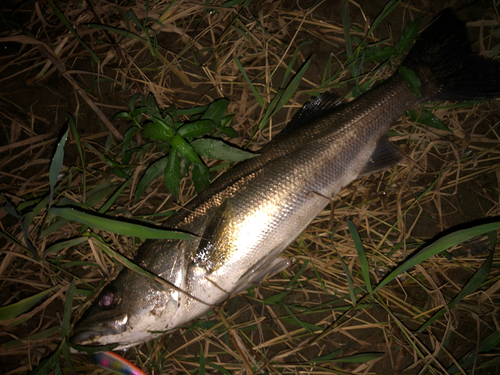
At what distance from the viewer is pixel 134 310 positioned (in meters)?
2.30

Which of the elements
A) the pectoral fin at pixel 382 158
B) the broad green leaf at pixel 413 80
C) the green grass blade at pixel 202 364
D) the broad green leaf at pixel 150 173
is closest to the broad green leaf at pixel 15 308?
the broad green leaf at pixel 150 173

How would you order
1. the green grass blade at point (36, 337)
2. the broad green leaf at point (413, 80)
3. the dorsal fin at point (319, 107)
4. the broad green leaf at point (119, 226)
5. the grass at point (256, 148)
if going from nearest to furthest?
the broad green leaf at point (119, 226) < the broad green leaf at point (413, 80) < the dorsal fin at point (319, 107) < the grass at point (256, 148) < the green grass blade at point (36, 337)

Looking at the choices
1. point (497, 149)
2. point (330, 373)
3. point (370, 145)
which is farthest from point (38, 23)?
point (497, 149)

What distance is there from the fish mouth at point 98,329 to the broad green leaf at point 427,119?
10.3ft

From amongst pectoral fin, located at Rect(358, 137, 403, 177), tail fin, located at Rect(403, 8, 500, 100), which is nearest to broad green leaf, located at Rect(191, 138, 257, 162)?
pectoral fin, located at Rect(358, 137, 403, 177)

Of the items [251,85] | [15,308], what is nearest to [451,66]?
[251,85]

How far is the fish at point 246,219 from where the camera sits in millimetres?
2293

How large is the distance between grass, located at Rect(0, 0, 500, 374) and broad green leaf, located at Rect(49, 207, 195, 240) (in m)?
0.44

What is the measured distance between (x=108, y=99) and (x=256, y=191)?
2.07 metres

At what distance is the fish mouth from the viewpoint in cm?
230

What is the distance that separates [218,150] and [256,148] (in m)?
0.60

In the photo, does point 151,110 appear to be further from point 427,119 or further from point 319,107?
point 427,119

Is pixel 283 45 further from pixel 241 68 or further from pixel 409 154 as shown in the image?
pixel 409 154

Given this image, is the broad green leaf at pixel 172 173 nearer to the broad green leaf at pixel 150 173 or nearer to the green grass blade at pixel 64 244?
the broad green leaf at pixel 150 173
